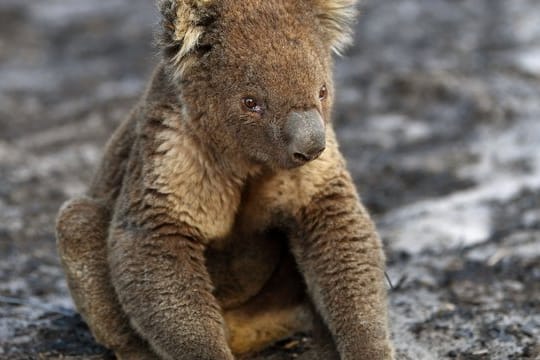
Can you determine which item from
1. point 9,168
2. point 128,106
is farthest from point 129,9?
point 9,168

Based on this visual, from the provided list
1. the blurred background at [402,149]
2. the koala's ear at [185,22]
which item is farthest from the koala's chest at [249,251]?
the koala's ear at [185,22]

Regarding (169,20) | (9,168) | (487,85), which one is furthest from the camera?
(487,85)

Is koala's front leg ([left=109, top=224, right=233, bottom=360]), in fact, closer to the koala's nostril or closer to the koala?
the koala

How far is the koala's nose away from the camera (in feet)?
15.1

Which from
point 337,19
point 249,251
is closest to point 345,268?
point 249,251

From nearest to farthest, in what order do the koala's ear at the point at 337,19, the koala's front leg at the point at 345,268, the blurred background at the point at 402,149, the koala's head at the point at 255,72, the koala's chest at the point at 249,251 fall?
1. the koala's head at the point at 255,72
2. the koala's front leg at the point at 345,268
3. the koala's ear at the point at 337,19
4. the koala's chest at the point at 249,251
5. the blurred background at the point at 402,149

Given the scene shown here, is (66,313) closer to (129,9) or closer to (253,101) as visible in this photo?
(253,101)

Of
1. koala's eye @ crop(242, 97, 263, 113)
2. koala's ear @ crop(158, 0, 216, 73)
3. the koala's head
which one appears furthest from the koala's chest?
koala's ear @ crop(158, 0, 216, 73)

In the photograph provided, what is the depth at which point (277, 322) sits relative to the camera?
228 inches

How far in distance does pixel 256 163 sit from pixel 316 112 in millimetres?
556

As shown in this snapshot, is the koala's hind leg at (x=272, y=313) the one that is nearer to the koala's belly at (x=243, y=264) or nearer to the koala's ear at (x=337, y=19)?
the koala's belly at (x=243, y=264)

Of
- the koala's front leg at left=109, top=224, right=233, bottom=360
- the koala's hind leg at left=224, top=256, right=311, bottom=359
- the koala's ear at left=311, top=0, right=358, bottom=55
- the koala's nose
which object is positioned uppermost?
the koala's ear at left=311, top=0, right=358, bottom=55

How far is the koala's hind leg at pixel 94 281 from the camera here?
5598mm

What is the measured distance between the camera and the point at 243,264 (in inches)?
219
